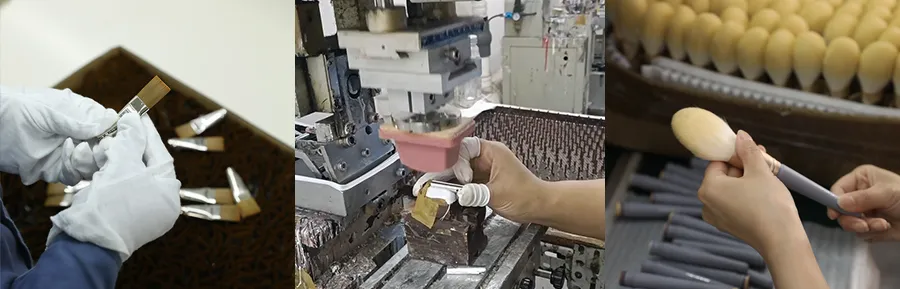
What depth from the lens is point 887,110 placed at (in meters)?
0.83

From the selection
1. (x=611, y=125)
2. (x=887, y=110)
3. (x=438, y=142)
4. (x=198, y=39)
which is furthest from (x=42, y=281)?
(x=887, y=110)

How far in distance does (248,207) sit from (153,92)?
1.29 ft

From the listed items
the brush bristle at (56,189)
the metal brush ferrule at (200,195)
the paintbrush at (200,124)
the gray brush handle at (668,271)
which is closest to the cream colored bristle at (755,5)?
the gray brush handle at (668,271)

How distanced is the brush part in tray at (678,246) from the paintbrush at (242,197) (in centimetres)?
96

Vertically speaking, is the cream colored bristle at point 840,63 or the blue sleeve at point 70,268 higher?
the cream colored bristle at point 840,63

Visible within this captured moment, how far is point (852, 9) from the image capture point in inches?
32.3

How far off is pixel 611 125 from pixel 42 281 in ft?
4.26

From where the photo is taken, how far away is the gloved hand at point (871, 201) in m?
0.87

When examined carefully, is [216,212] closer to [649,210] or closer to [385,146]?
[385,146]

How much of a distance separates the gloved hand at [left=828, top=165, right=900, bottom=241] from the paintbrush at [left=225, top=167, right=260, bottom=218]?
1.33 metres

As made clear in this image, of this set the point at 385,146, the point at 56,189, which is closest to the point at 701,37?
the point at 385,146

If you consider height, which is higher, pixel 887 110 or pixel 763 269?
pixel 887 110

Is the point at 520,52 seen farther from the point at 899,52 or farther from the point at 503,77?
the point at 899,52

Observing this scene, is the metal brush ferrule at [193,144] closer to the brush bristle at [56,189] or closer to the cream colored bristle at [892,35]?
the brush bristle at [56,189]
